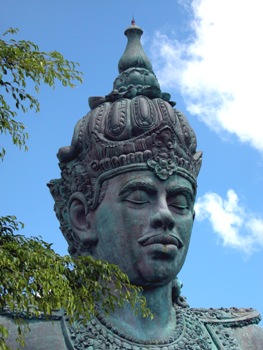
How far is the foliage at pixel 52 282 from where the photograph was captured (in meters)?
8.44

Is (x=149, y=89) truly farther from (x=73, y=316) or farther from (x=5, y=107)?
(x=73, y=316)

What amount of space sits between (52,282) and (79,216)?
1.55m

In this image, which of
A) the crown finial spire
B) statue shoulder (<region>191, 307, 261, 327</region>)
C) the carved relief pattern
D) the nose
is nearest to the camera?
the carved relief pattern

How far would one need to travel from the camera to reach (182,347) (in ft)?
31.1

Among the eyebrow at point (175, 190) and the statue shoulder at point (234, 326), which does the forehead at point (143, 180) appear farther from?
the statue shoulder at point (234, 326)

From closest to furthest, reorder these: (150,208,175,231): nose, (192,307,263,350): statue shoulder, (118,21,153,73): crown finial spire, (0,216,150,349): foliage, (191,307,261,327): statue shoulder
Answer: (0,216,150,349): foliage, (150,208,175,231): nose, (192,307,263,350): statue shoulder, (191,307,261,327): statue shoulder, (118,21,153,73): crown finial spire

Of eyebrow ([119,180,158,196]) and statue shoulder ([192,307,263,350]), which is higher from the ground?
eyebrow ([119,180,158,196])

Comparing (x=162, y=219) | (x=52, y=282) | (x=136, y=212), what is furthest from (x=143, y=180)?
(x=52, y=282)

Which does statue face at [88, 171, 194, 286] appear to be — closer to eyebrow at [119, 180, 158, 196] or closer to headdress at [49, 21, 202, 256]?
eyebrow at [119, 180, 158, 196]

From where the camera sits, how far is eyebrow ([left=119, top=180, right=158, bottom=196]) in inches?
370

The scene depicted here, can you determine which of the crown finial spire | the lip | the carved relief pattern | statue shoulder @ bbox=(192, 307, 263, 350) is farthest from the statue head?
statue shoulder @ bbox=(192, 307, 263, 350)

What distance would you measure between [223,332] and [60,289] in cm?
245

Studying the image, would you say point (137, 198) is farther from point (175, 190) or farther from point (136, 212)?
point (175, 190)

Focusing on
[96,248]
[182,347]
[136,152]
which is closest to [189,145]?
[136,152]
